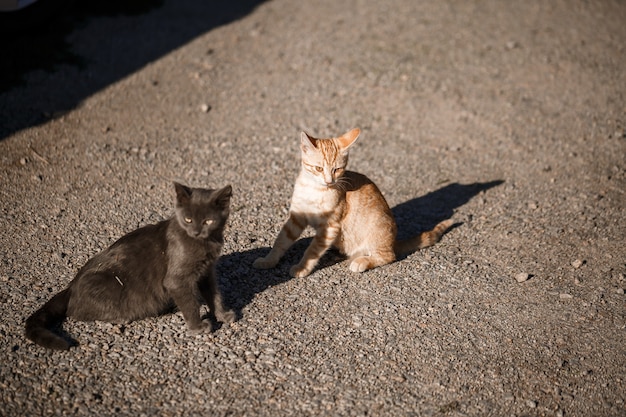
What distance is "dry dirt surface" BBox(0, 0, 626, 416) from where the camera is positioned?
4.07m

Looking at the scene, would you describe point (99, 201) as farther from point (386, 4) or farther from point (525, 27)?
point (525, 27)

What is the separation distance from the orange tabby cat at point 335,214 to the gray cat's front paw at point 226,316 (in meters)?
0.79

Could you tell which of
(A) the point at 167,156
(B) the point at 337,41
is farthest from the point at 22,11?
(B) the point at 337,41

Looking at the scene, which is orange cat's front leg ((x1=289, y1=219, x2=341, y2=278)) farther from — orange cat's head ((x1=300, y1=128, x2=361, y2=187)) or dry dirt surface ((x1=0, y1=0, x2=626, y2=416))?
orange cat's head ((x1=300, y1=128, x2=361, y2=187))

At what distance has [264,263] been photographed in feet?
17.1

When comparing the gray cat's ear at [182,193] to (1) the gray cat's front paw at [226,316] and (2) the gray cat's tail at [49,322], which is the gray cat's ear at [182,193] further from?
(2) the gray cat's tail at [49,322]

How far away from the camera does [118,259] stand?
13.9 feet

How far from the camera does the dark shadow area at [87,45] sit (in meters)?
7.43

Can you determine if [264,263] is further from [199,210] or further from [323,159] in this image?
[199,210]

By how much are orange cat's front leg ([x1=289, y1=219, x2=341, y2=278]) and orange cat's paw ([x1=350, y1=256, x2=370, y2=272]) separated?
30cm

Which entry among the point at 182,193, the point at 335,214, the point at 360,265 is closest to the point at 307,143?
the point at 335,214

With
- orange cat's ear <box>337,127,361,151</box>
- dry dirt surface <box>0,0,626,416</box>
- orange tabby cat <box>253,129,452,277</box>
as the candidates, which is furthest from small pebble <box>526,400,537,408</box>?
orange cat's ear <box>337,127,361,151</box>

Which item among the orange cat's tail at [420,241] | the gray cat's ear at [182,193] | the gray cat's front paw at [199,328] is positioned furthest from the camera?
the orange cat's tail at [420,241]

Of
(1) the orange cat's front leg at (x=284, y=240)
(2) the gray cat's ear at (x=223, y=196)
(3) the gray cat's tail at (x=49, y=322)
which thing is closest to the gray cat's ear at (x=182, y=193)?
(2) the gray cat's ear at (x=223, y=196)
